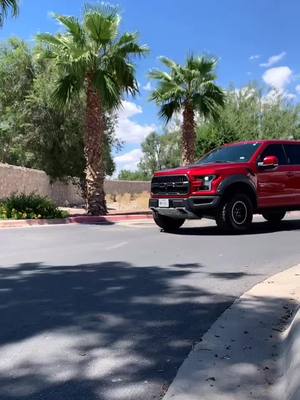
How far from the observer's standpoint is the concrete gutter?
3656mm

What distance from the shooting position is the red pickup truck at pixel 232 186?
1185 cm

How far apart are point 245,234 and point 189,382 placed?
848 centimetres

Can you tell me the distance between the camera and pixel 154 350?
14.7 ft

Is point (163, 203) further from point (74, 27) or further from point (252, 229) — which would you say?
point (74, 27)

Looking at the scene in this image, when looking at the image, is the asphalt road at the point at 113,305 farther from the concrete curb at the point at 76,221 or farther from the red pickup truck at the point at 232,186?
the concrete curb at the point at 76,221

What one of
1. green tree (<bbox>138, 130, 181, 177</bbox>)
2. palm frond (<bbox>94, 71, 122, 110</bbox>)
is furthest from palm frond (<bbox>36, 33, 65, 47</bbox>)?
green tree (<bbox>138, 130, 181, 177</bbox>)

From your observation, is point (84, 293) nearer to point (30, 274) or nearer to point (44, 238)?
point (30, 274)

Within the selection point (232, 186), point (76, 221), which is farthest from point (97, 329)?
point (76, 221)

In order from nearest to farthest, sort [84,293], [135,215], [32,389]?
1. [32,389]
2. [84,293]
3. [135,215]

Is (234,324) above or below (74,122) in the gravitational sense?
below

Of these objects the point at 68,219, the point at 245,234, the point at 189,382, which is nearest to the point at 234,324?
the point at 189,382

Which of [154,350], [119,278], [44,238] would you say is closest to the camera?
[154,350]

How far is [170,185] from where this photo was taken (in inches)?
488

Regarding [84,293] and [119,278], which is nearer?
[84,293]
